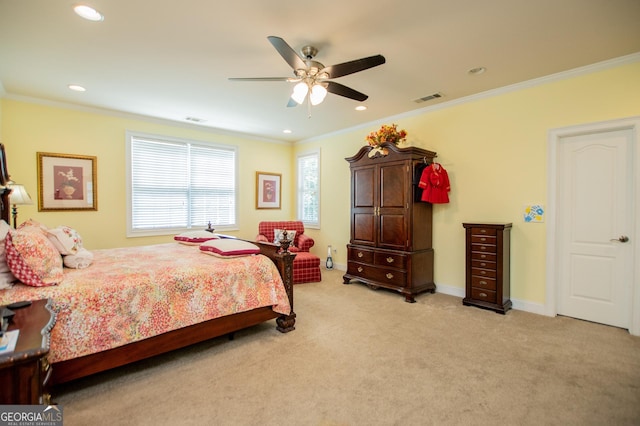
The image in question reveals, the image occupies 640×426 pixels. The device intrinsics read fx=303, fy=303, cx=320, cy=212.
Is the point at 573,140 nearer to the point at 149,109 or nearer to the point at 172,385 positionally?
the point at 172,385

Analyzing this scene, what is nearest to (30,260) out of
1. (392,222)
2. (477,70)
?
(392,222)

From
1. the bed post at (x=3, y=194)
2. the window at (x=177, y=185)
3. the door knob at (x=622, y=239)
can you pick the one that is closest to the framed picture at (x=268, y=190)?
the window at (x=177, y=185)

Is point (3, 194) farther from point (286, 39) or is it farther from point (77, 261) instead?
point (286, 39)

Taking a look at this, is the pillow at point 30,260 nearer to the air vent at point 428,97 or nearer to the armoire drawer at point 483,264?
the armoire drawer at point 483,264

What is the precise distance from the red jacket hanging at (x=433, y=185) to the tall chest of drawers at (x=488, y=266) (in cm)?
54

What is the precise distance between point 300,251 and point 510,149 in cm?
353

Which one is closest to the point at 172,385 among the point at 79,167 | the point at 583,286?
the point at 79,167

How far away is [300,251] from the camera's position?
5465 millimetres

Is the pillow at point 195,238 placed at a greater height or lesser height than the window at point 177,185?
lesser

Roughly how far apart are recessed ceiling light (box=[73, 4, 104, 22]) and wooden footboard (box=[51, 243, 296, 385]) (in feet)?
7.84

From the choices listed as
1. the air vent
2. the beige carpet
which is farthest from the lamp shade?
the air vent

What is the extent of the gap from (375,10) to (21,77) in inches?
157

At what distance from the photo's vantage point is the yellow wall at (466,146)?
3322 mm

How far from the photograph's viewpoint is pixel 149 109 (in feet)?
15.0
